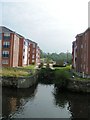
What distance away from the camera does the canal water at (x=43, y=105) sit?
88.8ft

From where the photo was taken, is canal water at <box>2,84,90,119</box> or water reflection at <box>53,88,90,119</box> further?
water reflection at <box>53,88,90,119</box>

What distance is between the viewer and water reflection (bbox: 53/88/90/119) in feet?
92.3

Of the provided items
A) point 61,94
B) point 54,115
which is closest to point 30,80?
point 61,94

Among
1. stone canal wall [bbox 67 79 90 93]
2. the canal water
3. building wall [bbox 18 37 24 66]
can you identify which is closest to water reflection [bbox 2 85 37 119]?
the canal water

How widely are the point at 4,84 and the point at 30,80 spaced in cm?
546

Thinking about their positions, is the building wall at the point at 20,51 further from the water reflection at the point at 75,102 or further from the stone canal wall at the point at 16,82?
the water reflection at the point at 75,102

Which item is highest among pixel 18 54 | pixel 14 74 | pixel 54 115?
pixel 18 54

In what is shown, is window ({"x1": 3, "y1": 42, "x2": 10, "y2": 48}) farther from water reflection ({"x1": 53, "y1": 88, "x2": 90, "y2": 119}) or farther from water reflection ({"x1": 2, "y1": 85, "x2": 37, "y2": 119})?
A: water reflection ({"x1": 53, "y1": 88, "x2": 90, "y2": 119})

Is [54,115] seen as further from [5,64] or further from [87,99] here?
[5,64]

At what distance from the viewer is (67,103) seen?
111 feet

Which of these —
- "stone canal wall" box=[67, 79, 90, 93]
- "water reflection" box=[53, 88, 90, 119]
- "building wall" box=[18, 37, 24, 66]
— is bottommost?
"water reflection" box=[53, 88, 90, 119]

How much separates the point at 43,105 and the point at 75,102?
502cm

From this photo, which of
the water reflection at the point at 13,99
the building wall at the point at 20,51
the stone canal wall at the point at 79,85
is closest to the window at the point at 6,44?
the building wall at the point at 20,51

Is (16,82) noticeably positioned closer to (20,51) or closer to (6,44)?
(6,44)
